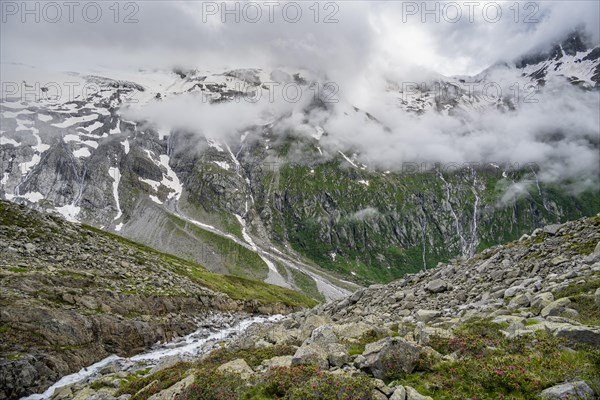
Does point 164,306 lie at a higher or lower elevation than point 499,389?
lower

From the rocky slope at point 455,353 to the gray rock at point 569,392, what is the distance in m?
0.03

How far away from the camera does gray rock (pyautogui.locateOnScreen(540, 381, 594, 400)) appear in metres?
9.39

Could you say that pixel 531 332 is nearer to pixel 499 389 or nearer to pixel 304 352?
pixel 499 389

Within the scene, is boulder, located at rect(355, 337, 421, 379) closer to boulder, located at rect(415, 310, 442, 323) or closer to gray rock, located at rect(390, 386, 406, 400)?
gray rock, located at rect(390, 386, 406, 400)

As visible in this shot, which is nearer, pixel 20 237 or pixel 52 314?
pixel 52 314

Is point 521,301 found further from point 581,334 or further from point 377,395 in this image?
point 377,395

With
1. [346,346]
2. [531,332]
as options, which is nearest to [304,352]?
[346,346]

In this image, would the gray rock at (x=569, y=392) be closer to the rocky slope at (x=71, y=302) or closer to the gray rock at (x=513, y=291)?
the gray rock at (x=513, y=291)

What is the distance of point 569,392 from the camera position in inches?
379

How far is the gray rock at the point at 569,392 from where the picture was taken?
9391mm

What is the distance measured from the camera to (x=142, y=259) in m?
76.8

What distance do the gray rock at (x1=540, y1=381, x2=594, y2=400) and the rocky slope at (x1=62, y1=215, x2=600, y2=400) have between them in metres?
0.03

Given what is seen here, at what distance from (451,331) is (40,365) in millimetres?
35150

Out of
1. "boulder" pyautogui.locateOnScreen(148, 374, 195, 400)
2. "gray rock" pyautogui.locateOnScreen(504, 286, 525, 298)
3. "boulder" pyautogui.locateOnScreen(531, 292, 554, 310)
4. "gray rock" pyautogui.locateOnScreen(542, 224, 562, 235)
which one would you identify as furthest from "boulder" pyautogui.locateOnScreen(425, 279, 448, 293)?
"boulder" pyautogui.locateOnScreen(148, 374, 195, 400)
